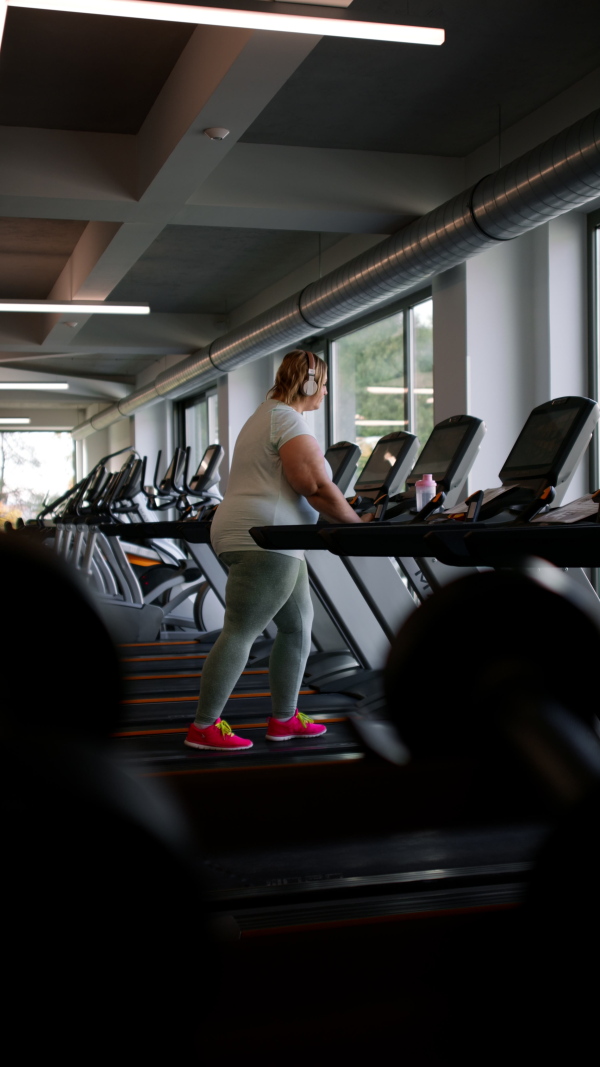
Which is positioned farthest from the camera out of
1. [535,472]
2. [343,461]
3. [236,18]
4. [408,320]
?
[408,320]

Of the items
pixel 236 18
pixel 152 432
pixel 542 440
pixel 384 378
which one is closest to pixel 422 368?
pixel 384 378

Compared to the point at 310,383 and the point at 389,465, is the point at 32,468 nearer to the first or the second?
the point at 389,465

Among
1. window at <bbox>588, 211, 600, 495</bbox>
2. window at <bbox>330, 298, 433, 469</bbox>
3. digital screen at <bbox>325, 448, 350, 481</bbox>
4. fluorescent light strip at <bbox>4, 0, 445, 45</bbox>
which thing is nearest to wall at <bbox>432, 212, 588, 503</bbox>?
window at <bbox>588, 211, 600, 495</bbox>

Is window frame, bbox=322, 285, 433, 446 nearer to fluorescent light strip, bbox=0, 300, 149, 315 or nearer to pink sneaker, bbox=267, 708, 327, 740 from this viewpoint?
fluorescent light strip, bbox=0, 300, 149, 315

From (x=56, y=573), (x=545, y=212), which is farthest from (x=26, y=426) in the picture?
(x=56, y=573)

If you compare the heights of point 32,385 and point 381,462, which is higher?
point 32,385

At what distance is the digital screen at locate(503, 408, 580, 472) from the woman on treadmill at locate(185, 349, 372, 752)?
610mm

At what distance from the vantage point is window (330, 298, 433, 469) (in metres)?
7.41

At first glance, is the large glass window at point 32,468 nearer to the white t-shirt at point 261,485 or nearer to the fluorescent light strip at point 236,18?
the fluorescent light strip at point 236,18

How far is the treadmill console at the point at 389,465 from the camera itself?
3883mm

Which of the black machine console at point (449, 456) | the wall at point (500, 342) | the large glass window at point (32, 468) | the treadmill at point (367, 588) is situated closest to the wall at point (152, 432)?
the large glass window at point (32, 468)

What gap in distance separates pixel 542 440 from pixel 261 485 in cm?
91

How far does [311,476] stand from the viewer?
2.85 meters

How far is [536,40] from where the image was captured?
4.58 m
